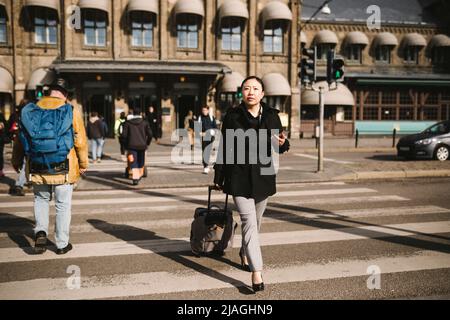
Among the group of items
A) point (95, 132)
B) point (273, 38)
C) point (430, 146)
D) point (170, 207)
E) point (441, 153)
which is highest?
point (273, 38)

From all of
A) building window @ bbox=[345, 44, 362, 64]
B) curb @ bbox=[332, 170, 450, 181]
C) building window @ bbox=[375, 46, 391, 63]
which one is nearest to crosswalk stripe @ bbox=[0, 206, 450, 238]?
curb @ bbox=[332, 170, 450, 181]

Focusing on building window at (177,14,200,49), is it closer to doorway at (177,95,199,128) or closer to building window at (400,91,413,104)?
doorway at (177,95,199,128)

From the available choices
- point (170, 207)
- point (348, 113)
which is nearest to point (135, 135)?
point (170, 207)

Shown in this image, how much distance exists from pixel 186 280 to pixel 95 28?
24.1 m

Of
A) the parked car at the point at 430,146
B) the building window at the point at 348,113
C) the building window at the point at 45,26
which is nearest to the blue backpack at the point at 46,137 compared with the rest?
the parked car at the point at 430,146

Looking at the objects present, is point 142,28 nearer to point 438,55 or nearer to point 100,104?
point 100,104

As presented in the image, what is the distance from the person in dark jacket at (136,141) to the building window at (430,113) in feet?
96.9

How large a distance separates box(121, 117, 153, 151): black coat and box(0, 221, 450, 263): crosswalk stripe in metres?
4.87

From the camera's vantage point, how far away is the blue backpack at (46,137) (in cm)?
457

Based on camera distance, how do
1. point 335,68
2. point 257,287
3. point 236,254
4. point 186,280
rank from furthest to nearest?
point 335,68
point 236,254
point 186,280
point 257,287

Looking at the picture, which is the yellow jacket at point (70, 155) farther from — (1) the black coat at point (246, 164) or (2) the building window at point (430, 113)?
(2) the building window at point (430, 113)

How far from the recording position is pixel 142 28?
25.4 meters

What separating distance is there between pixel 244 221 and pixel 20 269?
2539mm

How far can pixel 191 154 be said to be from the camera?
17.0 m
